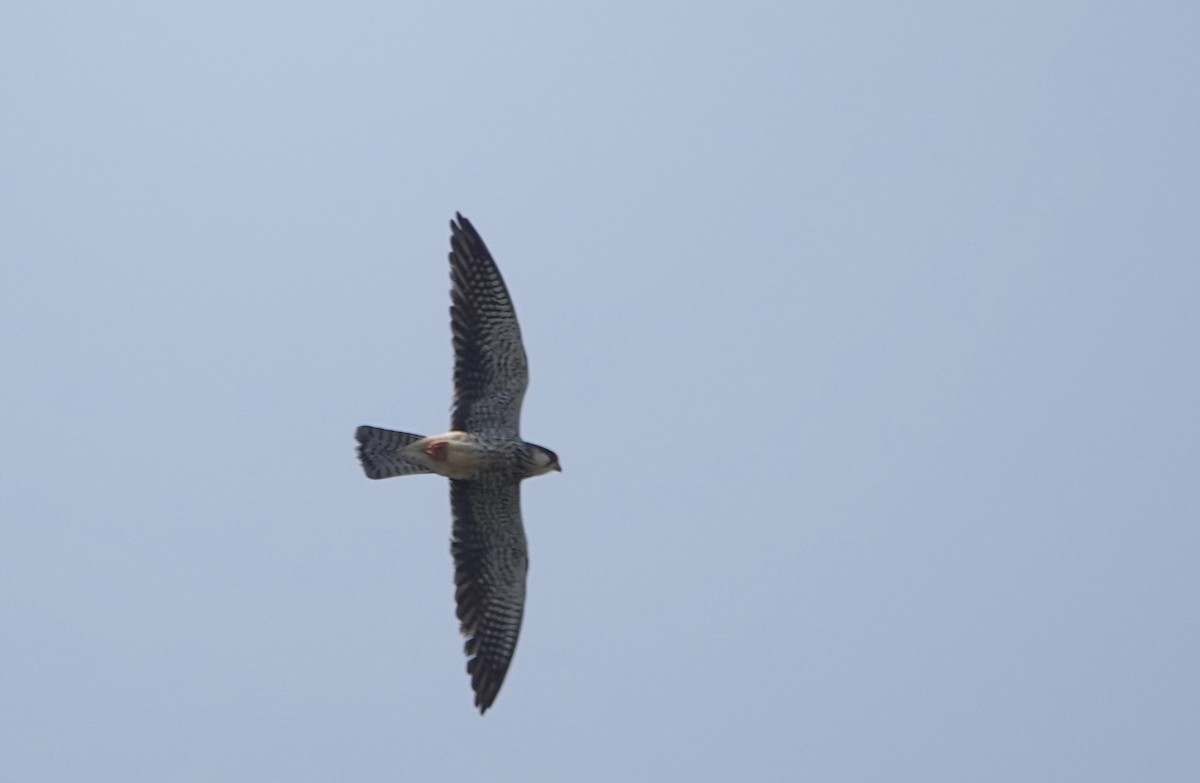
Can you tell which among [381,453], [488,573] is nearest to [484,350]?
[381,453]

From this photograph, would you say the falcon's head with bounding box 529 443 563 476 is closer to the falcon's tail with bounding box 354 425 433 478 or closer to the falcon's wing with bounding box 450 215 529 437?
the falcon's wing with bounding box 450 215 529 437

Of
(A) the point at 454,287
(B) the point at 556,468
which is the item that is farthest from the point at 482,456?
(A) the point at 454,287

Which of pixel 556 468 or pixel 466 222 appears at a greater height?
pixel 466 222

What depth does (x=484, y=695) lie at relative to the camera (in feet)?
51.9

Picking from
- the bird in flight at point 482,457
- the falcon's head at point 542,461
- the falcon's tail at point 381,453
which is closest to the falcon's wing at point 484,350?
the bird in flight at point 482,457

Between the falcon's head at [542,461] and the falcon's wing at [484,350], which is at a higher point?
the falcon's wing at [484,350]

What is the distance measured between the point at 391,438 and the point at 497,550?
1.75 metres

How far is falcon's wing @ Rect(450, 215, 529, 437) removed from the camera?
1558 cm

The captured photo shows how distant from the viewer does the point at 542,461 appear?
15578 millimetres

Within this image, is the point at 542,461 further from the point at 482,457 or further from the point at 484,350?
the point at 484,350

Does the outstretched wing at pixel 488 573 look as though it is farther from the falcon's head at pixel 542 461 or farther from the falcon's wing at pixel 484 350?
the falcon's wing at pixel 484 350

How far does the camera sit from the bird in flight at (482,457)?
50.8 ft

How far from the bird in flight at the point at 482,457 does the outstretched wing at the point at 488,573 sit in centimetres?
1

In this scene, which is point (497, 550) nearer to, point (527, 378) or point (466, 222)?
point (527, 378)
